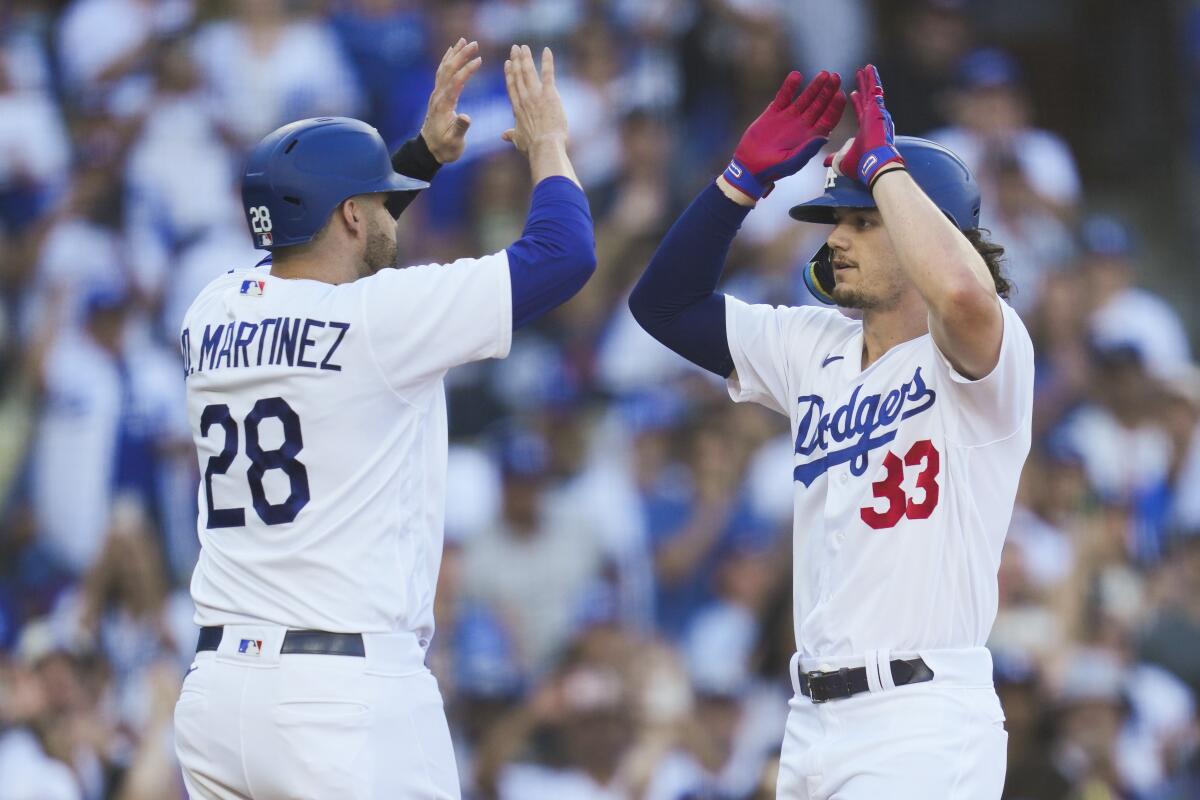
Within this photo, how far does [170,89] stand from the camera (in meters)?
8.72

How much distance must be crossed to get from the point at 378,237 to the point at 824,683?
142 cm

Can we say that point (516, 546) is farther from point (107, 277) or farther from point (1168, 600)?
point (1168, 600)

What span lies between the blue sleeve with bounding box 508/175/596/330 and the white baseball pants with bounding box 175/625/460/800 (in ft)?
2.58

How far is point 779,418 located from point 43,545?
3.30 m

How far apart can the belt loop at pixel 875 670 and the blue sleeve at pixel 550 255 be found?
1.01 metres

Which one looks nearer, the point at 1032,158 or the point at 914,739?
the point at 914,739

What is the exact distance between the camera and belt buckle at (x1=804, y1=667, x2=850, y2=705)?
3.65m

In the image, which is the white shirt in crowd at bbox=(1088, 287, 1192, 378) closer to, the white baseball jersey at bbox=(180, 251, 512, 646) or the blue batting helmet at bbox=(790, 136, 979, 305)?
the blue batting helmet at bbox=(790, 136, 979, 305)

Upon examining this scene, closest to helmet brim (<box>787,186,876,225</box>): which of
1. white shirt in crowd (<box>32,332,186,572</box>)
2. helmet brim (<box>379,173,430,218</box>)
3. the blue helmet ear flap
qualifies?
the blue helmet ear flap

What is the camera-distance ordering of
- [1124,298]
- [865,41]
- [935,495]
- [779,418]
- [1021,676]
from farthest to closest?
[865,41], [1124,298], [779,418], [1021,676], [935,495]

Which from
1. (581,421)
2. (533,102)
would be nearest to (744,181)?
(533,102)

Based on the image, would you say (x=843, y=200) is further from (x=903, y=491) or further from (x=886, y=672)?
(x=886, y=672)

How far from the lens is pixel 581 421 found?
798 cm

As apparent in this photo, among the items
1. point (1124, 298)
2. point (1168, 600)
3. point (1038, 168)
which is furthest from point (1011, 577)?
point (1038, 168)
